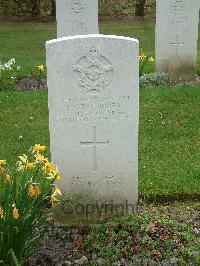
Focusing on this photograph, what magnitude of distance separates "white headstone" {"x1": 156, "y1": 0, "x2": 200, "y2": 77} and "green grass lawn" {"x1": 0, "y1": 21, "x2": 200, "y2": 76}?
300 cm

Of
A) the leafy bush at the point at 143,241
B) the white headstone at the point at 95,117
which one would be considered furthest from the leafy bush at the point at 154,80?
the leafy bush at the point at 143,241

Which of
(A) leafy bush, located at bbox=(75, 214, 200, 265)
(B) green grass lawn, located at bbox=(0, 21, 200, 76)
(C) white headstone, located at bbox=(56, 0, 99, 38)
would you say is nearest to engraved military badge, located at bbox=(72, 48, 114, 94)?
(A) leafy bush, located at bbox=(75, 214, 200, 265)

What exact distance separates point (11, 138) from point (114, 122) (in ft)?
9.17

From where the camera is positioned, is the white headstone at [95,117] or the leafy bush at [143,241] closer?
the leafy bush at [143,241]

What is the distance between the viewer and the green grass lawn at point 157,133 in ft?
18.3

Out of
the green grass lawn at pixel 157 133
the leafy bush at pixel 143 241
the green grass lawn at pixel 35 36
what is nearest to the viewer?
the leafy bush at pixel 143 241

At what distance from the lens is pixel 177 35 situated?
9875 mm

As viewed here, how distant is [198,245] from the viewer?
13.8ft

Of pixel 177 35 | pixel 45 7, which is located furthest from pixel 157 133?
pixel 45 7

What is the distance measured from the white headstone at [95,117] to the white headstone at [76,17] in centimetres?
600

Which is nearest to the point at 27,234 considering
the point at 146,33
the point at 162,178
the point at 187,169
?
the point at 162,178

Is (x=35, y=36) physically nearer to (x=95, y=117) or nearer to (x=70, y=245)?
(x=95, y=117)

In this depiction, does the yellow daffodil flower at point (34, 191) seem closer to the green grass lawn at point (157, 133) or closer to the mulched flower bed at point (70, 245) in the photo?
the mulched flower bed at point (70, 245)

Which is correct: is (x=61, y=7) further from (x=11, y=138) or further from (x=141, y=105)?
(x=11, y=138)
